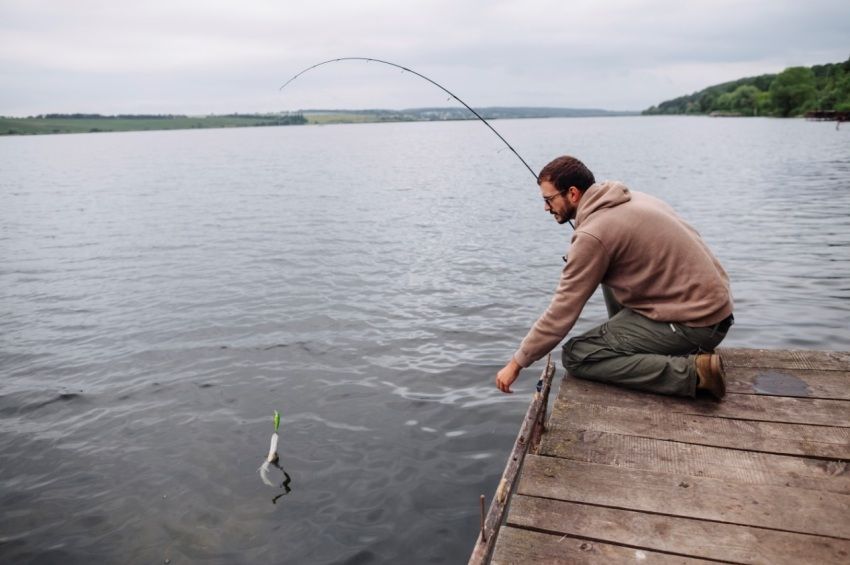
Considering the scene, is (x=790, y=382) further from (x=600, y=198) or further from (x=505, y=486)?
(x=505, y=486)

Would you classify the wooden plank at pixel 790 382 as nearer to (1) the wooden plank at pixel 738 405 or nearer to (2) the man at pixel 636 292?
(1) the wooden plank at pixel 738 405

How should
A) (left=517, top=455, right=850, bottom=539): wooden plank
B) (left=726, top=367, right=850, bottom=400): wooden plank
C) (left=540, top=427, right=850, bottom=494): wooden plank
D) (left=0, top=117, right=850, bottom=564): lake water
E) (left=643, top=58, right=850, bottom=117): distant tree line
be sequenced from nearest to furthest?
1. (left=517, top=455, right=850, bottom=539): wooden plank
2. (left=540, top=427, right=850, bottom=494): wooden plank
3. (left=726, top=367, right=850, bottom=400): wooden plank
4. (left=0, top=117, right=850, bottom=564): lake water
5. (left=643, top=58, right=850, bottom=117): distant tree line

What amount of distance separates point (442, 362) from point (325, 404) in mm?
1767

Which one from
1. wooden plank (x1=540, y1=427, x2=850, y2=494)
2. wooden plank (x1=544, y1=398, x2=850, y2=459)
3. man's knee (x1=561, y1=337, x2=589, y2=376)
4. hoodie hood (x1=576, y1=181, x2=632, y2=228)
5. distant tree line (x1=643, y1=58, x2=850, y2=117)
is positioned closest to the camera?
wooden plank (x1=540, y1=427, x2=850, y2=494)

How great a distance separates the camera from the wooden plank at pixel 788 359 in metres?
4.81

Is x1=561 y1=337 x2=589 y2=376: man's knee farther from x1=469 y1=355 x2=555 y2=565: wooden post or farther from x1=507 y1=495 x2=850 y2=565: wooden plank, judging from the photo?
x1=507 y1=495 x2=850 y2=565: wooden plank

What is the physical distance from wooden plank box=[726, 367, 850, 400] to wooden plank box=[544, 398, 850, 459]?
1.73 feet

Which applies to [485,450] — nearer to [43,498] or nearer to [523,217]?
[43,498]

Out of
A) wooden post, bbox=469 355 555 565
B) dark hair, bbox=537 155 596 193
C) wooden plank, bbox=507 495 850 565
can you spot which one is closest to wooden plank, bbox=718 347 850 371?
wooden post, bbox=469 355 555 565

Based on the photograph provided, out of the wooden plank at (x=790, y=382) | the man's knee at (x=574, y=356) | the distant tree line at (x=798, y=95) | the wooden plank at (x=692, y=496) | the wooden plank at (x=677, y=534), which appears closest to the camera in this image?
the wooden plank at (x=677, y=534)

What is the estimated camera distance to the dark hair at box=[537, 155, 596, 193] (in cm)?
439

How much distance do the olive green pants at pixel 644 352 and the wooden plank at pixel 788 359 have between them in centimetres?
74

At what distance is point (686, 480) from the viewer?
131 inches

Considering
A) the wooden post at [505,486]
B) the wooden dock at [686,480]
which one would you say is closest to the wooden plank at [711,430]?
the wooden dock at [686,480]
